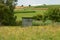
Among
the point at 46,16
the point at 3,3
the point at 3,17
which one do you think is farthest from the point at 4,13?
the point at 46,16

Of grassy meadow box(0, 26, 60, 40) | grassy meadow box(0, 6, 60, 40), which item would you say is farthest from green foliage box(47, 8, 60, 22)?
grassy meadow box(0, 26, 60, 40)

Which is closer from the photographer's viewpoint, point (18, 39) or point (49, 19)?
point (18, 39)

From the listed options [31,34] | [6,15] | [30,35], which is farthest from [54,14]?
[30,35]

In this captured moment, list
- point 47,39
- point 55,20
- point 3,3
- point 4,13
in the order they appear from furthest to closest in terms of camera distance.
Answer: point 3,3 → point 4,13 → point 55,20 → point 47,39

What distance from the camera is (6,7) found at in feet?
104

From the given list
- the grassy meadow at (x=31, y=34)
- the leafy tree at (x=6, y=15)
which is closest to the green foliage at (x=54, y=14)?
the leafy tree at (x=6, y=15)

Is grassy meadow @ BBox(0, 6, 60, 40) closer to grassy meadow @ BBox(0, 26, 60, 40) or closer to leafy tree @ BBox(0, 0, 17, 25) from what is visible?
grassy meadow @ BBox(0, 26, 60, 40)

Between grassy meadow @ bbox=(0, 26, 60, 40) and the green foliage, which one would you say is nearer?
grassy meadow @ bbox=(0, 26, 60, 40)

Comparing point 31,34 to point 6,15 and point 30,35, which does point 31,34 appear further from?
point 6,15

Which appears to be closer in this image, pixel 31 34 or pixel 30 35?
pixel 30 35

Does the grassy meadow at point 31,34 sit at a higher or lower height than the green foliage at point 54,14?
higher

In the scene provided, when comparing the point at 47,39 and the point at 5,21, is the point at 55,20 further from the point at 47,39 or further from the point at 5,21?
the point at 47,39

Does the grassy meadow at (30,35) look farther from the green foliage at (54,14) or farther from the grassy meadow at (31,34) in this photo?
the green foliage at (54,14)

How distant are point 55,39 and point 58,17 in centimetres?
2072
